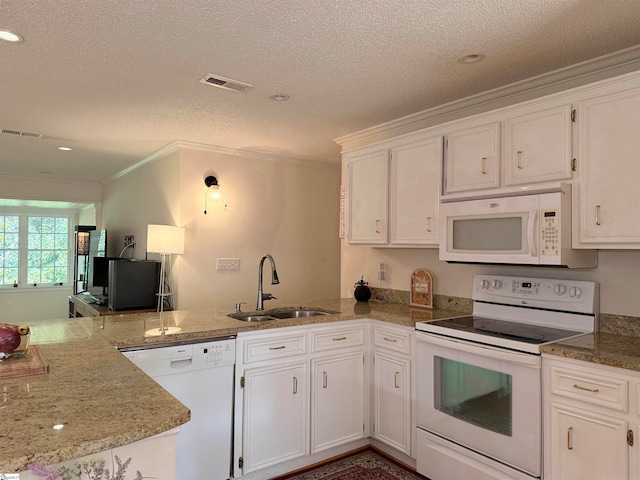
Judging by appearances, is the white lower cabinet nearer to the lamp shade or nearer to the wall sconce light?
the lamp shade

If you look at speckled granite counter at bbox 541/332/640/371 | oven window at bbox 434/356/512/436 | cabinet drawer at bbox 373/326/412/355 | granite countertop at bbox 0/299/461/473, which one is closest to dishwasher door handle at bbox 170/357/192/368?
granite countertop at bbox 0/299/461/473

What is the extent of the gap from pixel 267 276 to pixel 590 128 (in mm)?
3421

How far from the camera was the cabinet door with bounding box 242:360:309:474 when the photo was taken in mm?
2500

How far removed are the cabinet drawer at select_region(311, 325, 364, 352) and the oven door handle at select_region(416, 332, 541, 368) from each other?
483mm

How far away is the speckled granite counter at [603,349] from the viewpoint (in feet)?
5.87

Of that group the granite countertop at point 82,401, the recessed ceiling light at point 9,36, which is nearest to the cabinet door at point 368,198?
the granite countertop at point 82,401

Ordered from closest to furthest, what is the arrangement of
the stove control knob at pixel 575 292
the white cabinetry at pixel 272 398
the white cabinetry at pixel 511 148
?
the white cabinetry at pixel 511 148, the stove control knob at pixel 575 292, the white cabinetry at pixel 272 398

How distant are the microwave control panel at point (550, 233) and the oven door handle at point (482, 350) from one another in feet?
1.71

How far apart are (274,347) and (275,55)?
5.30ft

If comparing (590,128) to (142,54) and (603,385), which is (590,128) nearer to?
(603,385)

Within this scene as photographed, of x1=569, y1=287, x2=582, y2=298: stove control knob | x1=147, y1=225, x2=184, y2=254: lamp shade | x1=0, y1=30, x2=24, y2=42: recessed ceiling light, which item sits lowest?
x1=569, y1=287, x2=582, y2=298: stove control knob

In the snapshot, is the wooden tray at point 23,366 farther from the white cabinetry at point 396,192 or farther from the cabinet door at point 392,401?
the white cabinetry at point 396,192

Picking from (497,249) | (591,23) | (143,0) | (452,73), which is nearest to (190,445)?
(497,249)

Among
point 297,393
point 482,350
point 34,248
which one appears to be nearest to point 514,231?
point 482,350
